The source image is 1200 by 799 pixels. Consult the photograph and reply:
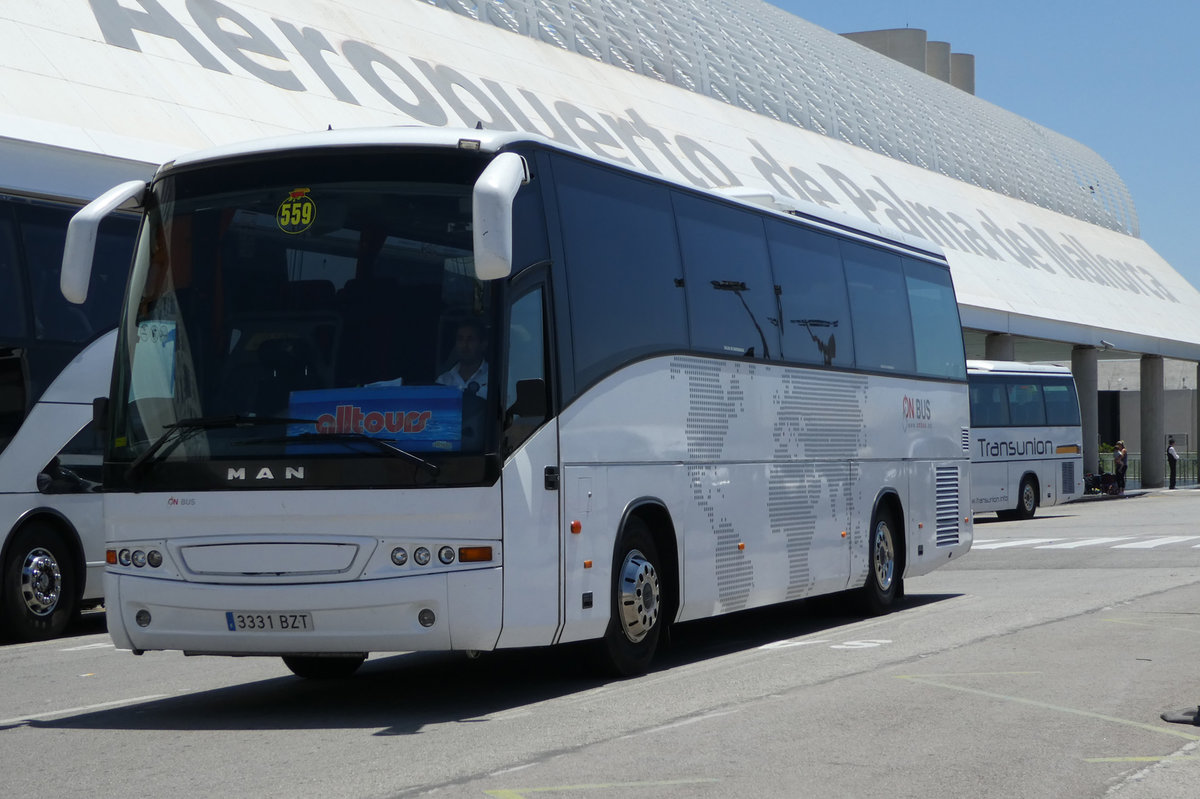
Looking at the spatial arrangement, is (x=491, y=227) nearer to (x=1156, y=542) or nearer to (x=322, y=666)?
(x=322, y=666)

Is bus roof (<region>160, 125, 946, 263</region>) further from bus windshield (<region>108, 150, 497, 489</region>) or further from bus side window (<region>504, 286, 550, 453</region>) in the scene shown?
bus side window (<region>504, 286, 550, 453</region>)

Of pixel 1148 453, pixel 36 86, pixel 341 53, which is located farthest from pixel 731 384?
pixel 1148 453

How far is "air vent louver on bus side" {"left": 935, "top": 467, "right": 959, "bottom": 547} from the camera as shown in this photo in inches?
637

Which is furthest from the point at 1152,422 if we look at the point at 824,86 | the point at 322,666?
the point at 322,666

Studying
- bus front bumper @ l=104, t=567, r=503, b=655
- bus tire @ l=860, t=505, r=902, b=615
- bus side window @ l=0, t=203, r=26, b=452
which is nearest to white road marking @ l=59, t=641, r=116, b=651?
bus side window @ l=0, t=203, r=26, b=452

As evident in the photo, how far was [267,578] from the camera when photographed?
8.64 m

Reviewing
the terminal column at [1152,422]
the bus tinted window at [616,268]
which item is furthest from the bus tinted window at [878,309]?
the terminal column at [1152,422]

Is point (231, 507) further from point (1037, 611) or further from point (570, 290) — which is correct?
point (1037, 611)

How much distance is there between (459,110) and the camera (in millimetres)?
27297

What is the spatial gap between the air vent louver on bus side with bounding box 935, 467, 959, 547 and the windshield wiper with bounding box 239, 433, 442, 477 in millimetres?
8875

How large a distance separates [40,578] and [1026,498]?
27955 millimetres

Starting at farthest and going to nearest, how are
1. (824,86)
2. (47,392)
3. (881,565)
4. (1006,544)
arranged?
(824,86) → (1006,544) → (881,565) → (47,392)

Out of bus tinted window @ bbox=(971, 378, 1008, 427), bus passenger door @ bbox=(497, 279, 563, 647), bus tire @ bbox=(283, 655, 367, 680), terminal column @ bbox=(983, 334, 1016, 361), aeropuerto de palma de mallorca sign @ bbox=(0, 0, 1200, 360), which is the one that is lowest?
bus tire @ bbox=(283, 655, 367, 680)

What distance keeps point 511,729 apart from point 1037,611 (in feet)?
24.2
